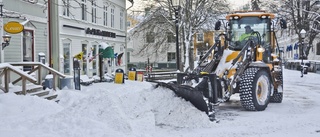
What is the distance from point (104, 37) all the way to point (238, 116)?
18.8m

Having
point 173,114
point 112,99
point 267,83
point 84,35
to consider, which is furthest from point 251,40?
point 84,35

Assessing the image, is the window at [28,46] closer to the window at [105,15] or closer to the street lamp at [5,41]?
the street lamp at [5,41]

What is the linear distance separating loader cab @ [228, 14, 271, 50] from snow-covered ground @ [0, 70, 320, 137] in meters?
2.53

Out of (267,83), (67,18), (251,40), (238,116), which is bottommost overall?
(238,116)

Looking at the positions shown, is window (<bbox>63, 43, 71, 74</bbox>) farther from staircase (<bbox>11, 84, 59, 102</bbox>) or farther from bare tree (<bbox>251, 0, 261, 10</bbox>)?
bare tree (<bbox>251, 0, 261, 10</bbox>)

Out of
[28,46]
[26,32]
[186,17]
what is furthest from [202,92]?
[186,17]

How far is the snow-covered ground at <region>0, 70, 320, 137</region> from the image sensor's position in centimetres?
701

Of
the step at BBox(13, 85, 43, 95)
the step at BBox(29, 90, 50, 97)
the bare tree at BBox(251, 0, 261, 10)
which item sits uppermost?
the bare tree at BBox(251, 0, 261, 10)

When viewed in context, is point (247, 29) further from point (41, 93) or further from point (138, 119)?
point (41, 93)

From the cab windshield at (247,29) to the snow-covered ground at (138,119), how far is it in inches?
99.3

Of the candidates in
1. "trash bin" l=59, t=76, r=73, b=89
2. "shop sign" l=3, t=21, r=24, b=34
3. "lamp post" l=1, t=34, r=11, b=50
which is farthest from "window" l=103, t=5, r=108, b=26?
"shop sign" l=3, t=21, r=24, b=34

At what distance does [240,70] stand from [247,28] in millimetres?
2374

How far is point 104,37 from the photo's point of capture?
89.5 ft

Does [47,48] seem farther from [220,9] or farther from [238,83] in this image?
[220,9]
